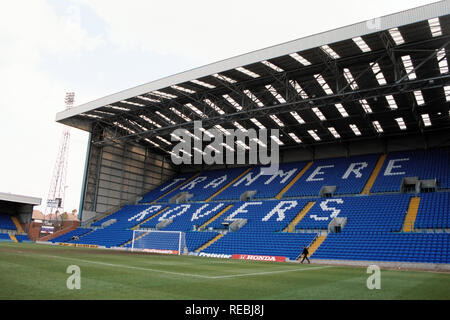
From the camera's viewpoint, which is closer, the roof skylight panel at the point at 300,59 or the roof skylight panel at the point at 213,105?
the roof skylight panel at the point at 300,59

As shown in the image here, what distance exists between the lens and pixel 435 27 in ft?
61.9

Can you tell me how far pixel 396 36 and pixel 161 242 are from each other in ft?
80.8

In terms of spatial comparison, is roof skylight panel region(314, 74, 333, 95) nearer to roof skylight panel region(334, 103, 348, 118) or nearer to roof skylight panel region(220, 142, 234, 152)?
roof skylight panel region(334, 103, 348, 118)

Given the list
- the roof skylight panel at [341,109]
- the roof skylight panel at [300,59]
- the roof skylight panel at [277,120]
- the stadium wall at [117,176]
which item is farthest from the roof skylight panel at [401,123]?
the stadium wall at [117,176]

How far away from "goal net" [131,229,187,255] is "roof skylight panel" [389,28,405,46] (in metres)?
21.4

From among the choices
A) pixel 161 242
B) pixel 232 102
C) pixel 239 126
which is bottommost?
pixel 161 242

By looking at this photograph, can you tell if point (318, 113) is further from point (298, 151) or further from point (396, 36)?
point (396, 36)

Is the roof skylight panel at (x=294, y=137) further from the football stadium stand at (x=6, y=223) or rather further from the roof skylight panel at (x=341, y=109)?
the football stadium stand at (x=6, y=223)

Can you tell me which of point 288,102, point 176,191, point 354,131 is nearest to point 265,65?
point 288,102

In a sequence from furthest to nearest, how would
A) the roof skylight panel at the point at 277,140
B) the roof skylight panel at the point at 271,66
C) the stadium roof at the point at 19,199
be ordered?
the stadium roof at the point at 19,199
the roof skylight panel at the point at 277,140
the roof skylight panel at the point at 271,66

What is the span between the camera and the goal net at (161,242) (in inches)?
1158

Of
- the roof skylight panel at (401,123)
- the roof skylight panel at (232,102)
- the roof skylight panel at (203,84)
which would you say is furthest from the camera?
the roof skylight panel at (401,123)

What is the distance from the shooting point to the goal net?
29.4 meters

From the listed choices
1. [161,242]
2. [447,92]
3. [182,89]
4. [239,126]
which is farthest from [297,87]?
[161,242]
